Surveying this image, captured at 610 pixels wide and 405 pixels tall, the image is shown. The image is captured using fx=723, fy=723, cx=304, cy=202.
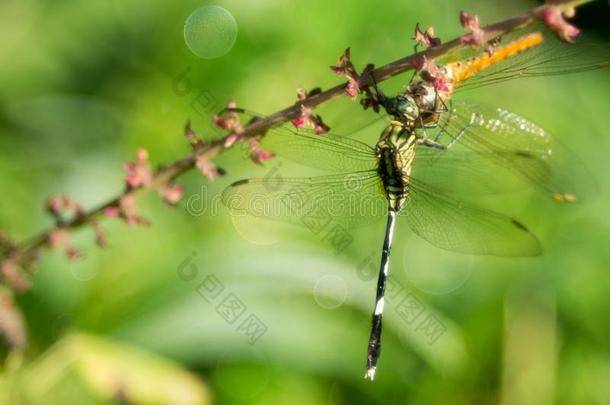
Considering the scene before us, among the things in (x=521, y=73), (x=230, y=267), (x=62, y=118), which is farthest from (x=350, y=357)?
(x=62, y=118)

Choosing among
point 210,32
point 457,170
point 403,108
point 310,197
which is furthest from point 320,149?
point 210,32

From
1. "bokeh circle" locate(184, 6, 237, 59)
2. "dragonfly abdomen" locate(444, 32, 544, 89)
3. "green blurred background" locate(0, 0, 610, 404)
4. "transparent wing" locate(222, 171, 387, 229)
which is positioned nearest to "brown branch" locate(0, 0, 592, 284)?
"dragonfly abdomen" locate(444, 32, 544, 89)

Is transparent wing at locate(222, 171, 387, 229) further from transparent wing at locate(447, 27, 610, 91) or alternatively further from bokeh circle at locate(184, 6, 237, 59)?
bokeh circle at locate(184, 6, 237, 59)

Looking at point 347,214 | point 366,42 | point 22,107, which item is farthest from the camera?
point 366,42

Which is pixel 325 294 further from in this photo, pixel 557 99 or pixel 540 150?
pixel 557 99

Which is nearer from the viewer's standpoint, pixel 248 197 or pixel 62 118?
pixel 248 197

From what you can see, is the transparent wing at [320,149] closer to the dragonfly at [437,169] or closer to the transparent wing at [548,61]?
the dragonfly at [437,169]

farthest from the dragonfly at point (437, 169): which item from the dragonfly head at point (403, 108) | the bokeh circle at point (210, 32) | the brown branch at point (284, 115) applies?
the bokeh circle at point (210, 32)
